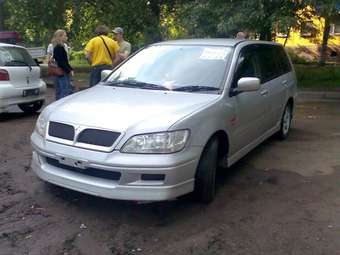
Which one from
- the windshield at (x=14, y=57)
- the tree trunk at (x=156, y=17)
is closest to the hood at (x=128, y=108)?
the windshield at (x=14, y=57)

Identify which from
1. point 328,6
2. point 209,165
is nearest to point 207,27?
point 328,6

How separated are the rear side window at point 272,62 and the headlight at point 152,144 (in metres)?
2.60

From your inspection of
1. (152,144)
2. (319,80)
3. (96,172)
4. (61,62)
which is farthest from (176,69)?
(319,80)

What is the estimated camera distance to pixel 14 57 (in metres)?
9.64

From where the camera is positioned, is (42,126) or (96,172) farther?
(42,126)

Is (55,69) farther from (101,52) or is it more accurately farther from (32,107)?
(32,107)

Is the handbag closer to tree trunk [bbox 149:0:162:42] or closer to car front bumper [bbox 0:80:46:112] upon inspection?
car front bumper [bbox 0:80:46:112]

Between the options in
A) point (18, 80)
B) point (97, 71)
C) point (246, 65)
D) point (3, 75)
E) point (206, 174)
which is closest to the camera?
point (206, 174)

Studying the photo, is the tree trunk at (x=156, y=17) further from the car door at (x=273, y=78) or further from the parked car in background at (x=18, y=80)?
the car door at (x=273, y=78)

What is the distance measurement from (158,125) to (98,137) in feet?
1.75

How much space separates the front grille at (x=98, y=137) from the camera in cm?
434

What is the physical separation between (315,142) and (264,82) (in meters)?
1.78

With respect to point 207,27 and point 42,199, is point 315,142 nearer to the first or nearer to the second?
point 42,199

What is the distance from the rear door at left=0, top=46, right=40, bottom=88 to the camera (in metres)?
9.35
